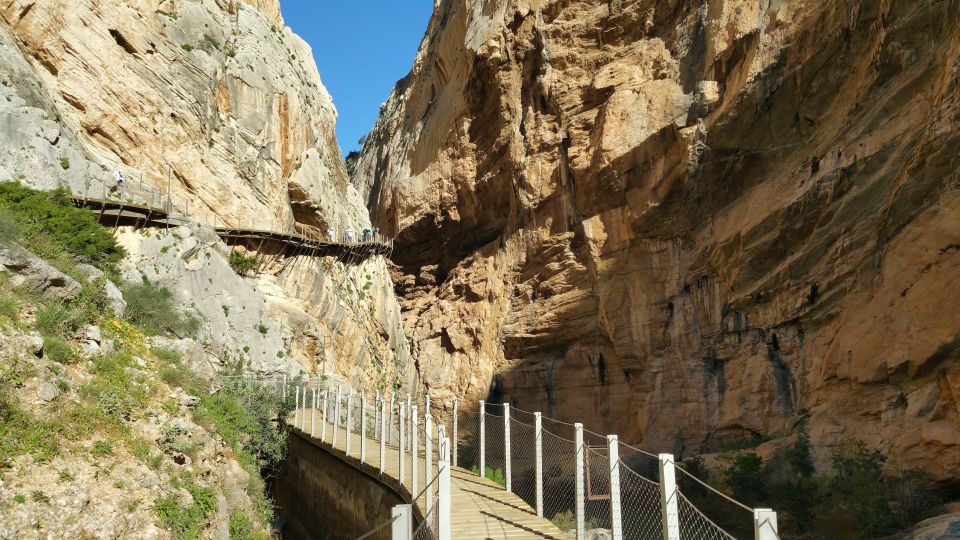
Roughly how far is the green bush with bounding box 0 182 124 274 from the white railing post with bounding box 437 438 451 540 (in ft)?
38.5

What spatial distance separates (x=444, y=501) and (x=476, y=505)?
3570 millimetres

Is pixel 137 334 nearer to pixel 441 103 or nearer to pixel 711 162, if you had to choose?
pixel 711 162

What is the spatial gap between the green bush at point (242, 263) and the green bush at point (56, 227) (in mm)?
6941

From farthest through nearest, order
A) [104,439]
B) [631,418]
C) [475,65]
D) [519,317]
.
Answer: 1. [475,65]
2. [519,317]
3. [631,418]
4. [104,439]

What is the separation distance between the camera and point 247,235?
98.9ft

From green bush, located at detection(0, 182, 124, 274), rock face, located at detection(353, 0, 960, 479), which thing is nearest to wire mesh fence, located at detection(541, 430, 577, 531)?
rock face, located at detection(353, 0, 960, 479)

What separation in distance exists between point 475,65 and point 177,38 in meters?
14.4

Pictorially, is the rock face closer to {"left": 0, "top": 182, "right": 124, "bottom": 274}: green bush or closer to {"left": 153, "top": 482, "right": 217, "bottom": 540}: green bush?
{"left": 153, "top": 482, "right": 217, "bottom": 540}: green bush

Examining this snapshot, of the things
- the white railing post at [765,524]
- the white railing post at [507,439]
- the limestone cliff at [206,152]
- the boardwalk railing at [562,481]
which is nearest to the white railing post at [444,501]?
the boardwalk railing at [562,481]

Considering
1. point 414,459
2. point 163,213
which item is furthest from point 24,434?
point 163,213

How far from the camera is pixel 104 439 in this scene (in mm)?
9984

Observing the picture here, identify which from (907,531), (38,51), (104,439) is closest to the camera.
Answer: (104,439)

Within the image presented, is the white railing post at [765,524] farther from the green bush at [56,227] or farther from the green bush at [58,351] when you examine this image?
the green bush at [56,227]

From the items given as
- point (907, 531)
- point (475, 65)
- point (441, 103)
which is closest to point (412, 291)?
point (441, 103)
